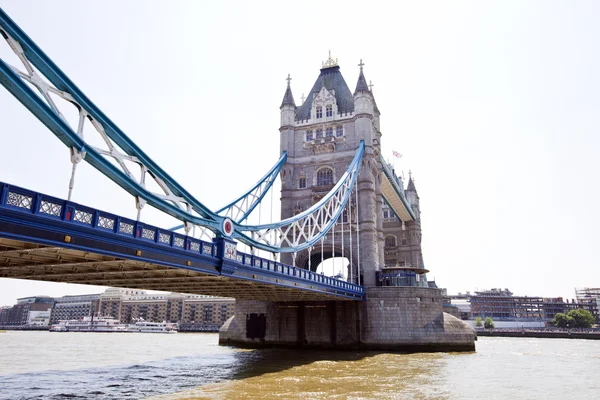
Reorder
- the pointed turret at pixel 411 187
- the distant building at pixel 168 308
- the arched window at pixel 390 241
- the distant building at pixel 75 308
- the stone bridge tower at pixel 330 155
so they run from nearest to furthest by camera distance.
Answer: the stone bridge tower at pixel 330 155 → the arched window at pixel 390 241 → the pointed turret at pixel 411 187 → the distant building at pixel 168 308 → the distant building at pixel 75 308

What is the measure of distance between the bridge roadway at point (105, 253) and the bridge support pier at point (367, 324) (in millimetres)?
15244

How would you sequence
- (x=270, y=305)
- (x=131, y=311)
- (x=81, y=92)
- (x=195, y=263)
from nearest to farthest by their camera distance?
(x=81, y=92) < (x=195, y=263) < (x=270, y=305) < (x=131, y=311)

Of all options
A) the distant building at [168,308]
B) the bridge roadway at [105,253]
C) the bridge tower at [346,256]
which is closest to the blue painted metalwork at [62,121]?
the bridge roadway at [105,253]

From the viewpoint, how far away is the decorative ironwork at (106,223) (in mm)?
14117

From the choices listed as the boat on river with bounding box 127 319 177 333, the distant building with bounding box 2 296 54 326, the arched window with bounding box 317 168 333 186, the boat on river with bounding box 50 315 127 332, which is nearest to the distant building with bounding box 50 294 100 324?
the distant building with bounding box 2 296 54 326

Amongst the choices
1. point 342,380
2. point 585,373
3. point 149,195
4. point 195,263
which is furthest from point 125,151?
point 585,373

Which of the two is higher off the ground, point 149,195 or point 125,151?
point 125,151

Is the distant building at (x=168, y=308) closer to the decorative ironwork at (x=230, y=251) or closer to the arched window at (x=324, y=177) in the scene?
the arched window at (x=324, y=177)

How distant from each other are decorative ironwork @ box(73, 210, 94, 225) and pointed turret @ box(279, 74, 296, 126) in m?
39.5

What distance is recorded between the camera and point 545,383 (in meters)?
21.5

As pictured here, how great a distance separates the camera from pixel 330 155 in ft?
164

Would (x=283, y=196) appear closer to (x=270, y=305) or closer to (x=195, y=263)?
(x=270, y=305)

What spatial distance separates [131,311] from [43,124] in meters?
147

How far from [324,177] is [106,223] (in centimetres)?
3687
